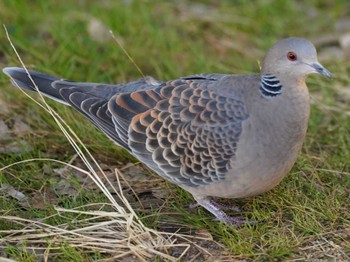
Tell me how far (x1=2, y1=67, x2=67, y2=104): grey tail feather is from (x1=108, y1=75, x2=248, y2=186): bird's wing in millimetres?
354

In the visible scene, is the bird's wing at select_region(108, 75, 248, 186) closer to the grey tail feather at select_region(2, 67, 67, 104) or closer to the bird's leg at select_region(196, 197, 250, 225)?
the bird's leg at select_region(196, 197, 250, 225)

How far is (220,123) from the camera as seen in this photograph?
12.6 feet

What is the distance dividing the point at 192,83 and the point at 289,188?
0.83 metres

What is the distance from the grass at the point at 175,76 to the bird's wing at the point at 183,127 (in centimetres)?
29

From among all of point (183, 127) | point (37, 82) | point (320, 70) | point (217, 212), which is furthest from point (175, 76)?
point (320, 70)

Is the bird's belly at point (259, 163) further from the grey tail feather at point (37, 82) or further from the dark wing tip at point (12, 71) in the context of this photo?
the dark wing tip at point (12, 71)

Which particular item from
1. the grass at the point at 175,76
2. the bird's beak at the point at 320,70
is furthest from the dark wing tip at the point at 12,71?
the bird's beak at the point at 320,70

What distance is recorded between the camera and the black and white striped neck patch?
377cm

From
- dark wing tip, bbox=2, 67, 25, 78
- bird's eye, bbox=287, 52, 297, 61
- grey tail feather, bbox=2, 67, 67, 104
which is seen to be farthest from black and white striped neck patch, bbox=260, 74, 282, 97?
dark wing tip, bbox=2, 67, 25, 78

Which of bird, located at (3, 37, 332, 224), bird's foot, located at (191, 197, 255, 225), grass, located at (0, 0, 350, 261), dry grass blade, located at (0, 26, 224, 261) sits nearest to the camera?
dry grass blade, located at (0, 26, 224, 261)

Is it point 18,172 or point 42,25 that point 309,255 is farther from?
point 42,25

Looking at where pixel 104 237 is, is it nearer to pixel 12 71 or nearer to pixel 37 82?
pixel 37 82

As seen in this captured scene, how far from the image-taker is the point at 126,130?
13.4 ft

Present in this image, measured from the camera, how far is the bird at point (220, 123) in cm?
374
